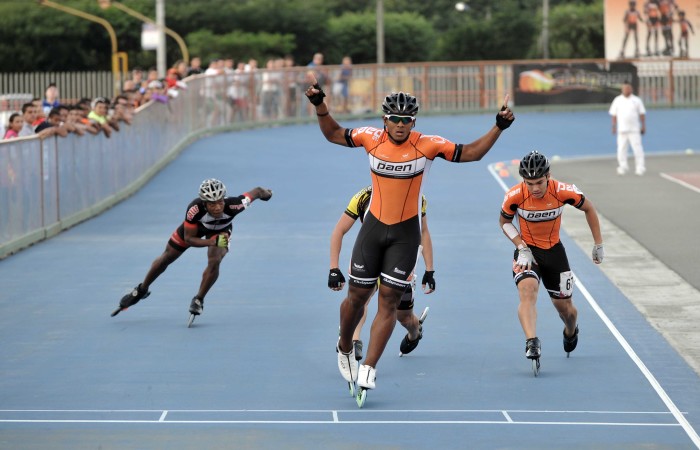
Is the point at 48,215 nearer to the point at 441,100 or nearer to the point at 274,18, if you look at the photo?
the point at 441,100

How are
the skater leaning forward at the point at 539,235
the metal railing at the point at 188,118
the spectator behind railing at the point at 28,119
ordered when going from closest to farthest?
the skater leaning forward at the point at 539,235 < the metal railing at the point at 188,118 < the spectator behind railing at the point at 28,119

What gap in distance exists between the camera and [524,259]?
37.8ft

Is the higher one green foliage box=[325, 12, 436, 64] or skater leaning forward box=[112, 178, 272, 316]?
green foliage box=[325, 12, 436, 64]

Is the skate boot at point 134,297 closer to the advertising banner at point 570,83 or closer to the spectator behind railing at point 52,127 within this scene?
the spectator behind railing at point 52,127

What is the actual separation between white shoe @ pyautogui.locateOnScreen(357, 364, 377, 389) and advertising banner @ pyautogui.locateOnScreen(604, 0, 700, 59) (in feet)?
167

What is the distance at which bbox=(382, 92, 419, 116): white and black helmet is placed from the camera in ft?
32.4

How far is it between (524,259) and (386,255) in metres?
1.78

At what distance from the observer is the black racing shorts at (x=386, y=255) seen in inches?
396

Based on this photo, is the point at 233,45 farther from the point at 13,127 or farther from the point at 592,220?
the point at 592,220

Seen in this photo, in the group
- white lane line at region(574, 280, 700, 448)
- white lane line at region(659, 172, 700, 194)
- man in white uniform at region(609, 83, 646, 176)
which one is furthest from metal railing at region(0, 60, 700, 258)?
white lane line at region(659, 172, 700, 194)

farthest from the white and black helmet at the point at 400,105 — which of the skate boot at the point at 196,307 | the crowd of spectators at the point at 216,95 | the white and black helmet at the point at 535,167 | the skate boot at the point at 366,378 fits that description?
the crowd of spectators at the point at 216,95

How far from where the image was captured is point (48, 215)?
2155 cm

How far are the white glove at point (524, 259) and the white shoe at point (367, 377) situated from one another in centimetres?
216

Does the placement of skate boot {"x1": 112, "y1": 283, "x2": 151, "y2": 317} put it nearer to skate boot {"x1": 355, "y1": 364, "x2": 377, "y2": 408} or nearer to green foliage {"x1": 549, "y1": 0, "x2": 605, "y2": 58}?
skate boot {"x1": 355, "y1": 364, "x2": 377, "y2": 408}
